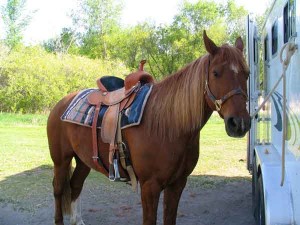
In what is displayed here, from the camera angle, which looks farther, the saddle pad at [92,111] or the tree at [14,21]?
the tree at [14,21]

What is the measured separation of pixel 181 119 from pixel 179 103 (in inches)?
4.7

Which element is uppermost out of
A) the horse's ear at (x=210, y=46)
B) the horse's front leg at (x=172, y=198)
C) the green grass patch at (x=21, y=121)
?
the horse's ear at (x=210, y=46)

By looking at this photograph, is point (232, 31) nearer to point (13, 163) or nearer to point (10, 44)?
point (10, 44)

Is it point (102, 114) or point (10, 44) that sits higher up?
point (10, 44)

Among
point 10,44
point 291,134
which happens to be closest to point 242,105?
point 291,134

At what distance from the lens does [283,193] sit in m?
2.68

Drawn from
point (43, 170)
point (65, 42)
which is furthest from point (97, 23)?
point (43, 170)

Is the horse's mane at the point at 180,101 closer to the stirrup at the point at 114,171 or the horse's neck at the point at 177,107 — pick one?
the horse's neck at the point at 177,107

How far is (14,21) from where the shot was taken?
110 feet

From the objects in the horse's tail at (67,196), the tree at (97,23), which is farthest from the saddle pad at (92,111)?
the tree at (97,23)

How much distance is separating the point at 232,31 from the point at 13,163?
38628mm

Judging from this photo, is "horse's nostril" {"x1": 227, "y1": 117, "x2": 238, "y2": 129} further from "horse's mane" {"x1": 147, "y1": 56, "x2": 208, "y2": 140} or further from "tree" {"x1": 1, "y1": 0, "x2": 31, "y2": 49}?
"tree" {"x1": 1, "y1": 0, "x2": 31, "y2": 49}

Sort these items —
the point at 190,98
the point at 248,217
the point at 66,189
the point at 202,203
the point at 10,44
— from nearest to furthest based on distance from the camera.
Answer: the point at 190,98 → the point at 66,189 → the point at 248,217 → the point at 202,203 → the point at 10,44

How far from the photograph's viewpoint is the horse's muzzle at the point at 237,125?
2367mm
